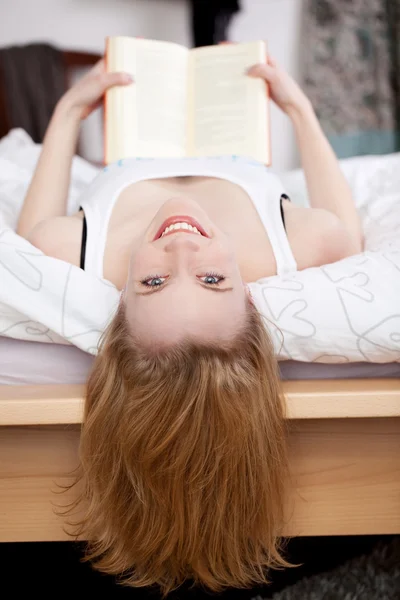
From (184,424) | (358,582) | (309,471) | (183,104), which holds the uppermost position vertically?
(183,104)

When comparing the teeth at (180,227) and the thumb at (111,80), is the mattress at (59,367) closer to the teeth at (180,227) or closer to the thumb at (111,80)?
the teeth at (180,227)

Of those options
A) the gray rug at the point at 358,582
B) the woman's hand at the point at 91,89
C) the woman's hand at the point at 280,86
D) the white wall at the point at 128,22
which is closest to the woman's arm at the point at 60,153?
the woman's hand at the point at 91,89

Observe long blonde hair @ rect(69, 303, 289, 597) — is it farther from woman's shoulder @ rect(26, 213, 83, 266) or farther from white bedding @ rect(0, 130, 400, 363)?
woman's shoulder @ rect(26, 213, 83, 266)

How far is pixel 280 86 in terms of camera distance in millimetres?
1182

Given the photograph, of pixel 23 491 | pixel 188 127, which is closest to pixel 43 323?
pixel 23 491

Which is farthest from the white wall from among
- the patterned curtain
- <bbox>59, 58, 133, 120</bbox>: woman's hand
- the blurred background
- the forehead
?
the forehead

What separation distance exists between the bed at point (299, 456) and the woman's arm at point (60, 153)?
34 cm

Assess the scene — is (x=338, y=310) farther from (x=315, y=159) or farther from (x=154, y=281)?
(x=315, y=159)

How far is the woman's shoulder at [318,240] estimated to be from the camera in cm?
96

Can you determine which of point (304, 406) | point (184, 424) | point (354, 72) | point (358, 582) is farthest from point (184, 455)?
point (354, 72)

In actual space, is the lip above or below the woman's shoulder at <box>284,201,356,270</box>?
above

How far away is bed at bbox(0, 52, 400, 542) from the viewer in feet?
2.48

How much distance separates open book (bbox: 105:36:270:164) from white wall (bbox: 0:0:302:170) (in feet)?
5.21

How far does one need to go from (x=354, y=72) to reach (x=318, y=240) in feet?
6.20
